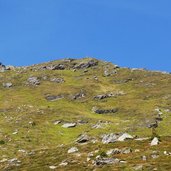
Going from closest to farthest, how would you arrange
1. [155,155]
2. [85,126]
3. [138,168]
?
[138,168] < [155,155] < [85,126]

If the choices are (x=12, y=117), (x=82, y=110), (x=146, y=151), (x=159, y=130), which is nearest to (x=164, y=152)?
(x=146, y=151)

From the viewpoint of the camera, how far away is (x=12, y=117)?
13875cm

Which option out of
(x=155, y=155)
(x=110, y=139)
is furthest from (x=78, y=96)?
(x=155, y=155)

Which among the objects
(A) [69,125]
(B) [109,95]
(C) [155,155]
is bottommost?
(C) [155,155]

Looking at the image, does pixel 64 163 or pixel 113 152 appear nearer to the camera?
pixel 64 163

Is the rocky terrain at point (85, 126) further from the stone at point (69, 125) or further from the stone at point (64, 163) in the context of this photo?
the stone at point (64, 163)

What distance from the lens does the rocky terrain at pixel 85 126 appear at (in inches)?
2452

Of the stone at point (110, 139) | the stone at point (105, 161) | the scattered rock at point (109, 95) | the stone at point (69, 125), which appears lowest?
the stone at point (105, 161)

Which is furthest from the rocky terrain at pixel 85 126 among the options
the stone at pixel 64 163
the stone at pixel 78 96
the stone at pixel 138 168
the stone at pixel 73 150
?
the stone at pixel 78 96

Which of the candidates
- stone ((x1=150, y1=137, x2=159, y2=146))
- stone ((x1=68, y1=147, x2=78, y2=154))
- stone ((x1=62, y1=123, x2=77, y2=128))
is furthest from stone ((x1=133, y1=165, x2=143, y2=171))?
stone ((x1=62, y1=123, x2=77, y2=128))

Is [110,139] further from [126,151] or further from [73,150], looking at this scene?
[126,151]

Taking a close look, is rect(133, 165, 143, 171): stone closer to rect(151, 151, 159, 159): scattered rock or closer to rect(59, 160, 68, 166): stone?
rect(151, 151, 159, 159): scattered rock

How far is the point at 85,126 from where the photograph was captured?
4970 inches

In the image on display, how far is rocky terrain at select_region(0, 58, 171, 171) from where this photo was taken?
6228 centimetres
